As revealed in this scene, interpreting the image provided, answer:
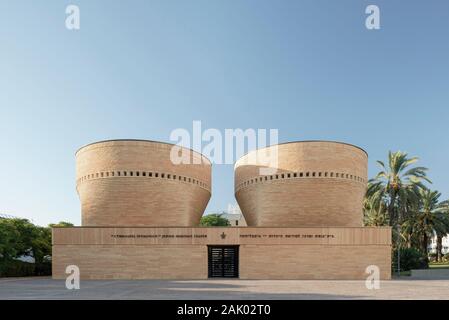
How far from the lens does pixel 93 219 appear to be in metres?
28.3

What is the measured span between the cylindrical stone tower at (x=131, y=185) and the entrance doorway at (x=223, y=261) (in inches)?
206

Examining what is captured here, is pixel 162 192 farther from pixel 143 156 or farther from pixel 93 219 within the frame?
pixel 93 219

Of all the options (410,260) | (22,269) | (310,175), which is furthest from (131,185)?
(410,260)

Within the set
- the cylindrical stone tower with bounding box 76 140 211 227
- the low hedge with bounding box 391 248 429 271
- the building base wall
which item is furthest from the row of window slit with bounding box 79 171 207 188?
the low hedge with bounding box 391 248 429 271

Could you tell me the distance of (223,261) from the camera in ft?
81.1

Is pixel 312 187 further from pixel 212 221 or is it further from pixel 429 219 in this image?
pixel 212 221

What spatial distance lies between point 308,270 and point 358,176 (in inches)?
382

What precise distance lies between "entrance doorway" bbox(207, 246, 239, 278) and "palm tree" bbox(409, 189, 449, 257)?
24.7 meters

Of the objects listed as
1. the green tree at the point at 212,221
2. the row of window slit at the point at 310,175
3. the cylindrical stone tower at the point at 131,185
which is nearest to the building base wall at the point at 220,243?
the cylindrical stone tower at the point at 131,185

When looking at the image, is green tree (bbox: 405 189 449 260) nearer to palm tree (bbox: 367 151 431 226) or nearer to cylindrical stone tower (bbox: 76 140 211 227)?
palm tree (bbox: 367 151 431 226)

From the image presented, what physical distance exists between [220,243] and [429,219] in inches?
1115

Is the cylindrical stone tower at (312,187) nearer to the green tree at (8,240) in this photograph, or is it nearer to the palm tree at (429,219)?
the palm tree at (429,219)
